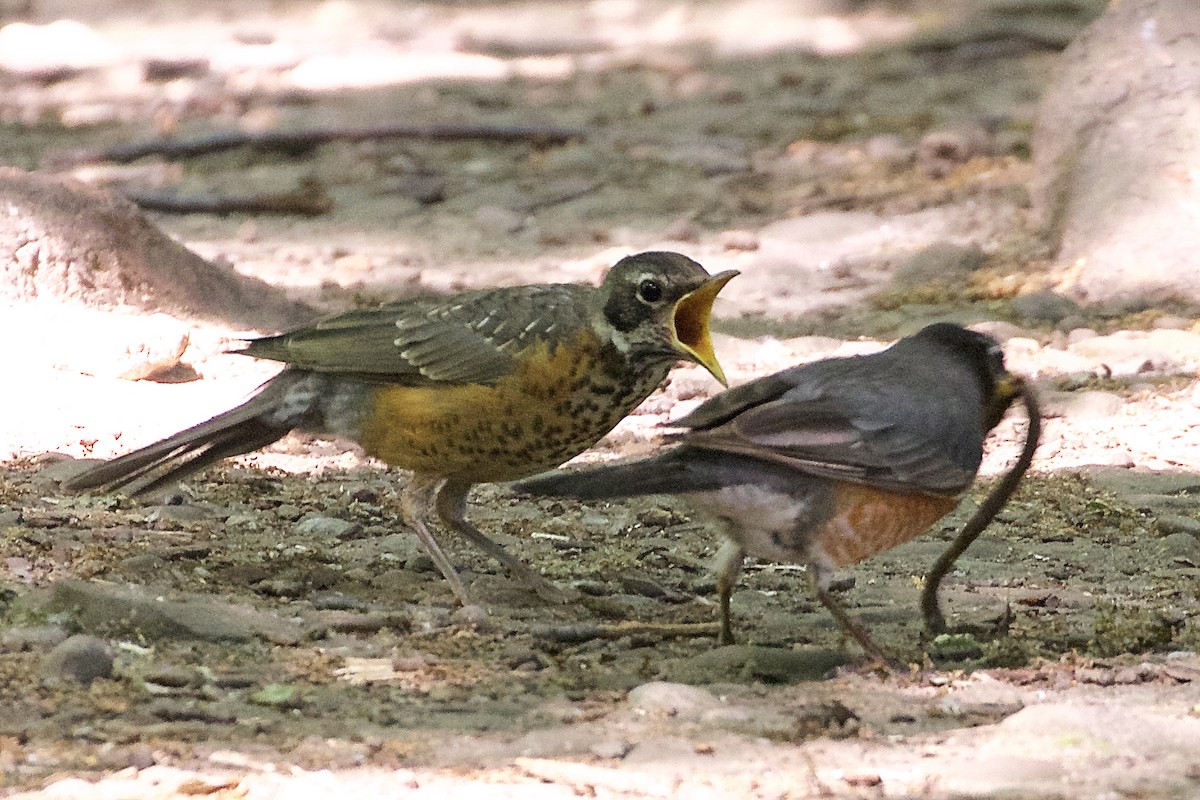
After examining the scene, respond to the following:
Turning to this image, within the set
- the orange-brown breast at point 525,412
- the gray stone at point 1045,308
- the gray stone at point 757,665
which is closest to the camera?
the gray stone at point 757,665

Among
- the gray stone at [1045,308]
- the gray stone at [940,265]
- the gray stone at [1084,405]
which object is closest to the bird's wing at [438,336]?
the gray stone at [1084,405]

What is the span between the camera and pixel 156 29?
1772cm

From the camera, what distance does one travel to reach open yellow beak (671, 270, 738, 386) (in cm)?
509

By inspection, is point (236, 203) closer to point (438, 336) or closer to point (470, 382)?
point (438, 336)

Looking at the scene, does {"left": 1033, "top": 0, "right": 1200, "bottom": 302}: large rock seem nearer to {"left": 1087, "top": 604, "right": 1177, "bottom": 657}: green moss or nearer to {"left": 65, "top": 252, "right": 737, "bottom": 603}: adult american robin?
{"left": 1087, "top": 604, "right": 1177, "bottom": 657}: green moss

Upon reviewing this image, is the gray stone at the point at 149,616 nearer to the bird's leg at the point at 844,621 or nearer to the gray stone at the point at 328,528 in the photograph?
the gray stone at the point at 328,528

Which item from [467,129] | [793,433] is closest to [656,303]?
[793,433]

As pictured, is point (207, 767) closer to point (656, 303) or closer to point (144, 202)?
point (656, 303)

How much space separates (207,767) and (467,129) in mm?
9328

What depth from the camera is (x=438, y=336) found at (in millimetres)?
5602

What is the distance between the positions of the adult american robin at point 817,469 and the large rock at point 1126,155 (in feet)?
14.0

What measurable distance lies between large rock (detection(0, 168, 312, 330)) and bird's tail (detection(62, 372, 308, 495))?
2.13m

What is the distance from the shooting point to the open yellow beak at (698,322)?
5.09m

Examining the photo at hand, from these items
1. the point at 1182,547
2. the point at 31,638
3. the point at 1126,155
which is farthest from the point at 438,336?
the point at 1126,155
